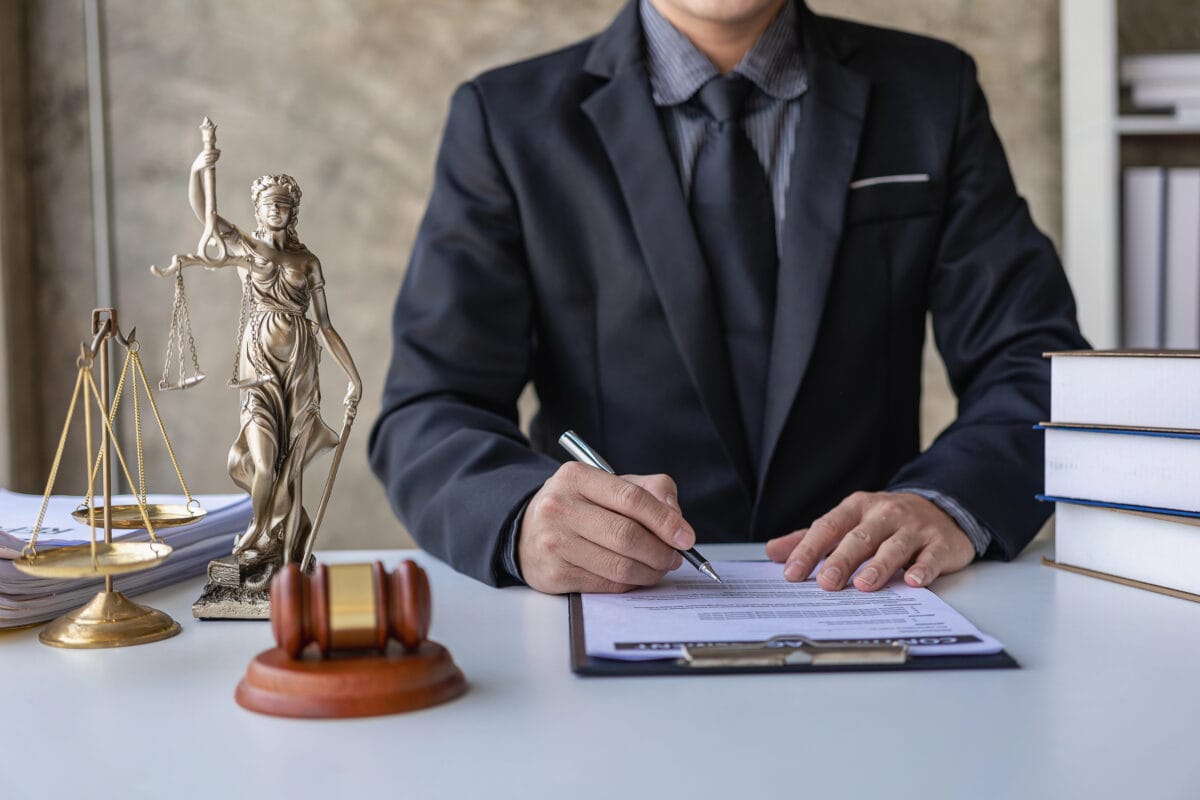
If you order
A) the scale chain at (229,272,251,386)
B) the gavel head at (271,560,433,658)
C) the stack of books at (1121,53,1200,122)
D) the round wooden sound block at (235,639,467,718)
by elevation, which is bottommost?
the round wooden sound block at (235,639,467,718)

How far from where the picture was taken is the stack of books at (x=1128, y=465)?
91 centimetres

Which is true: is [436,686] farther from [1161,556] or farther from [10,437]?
[10,437]

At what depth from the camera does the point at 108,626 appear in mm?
785

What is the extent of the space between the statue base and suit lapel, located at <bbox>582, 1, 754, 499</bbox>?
77 cm

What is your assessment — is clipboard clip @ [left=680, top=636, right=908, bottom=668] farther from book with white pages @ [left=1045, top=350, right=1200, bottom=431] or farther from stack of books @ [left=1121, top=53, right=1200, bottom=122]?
stack of books @ [left=1121, top=53, right=1200, bottom=122]

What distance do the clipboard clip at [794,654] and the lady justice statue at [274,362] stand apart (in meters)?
0.28

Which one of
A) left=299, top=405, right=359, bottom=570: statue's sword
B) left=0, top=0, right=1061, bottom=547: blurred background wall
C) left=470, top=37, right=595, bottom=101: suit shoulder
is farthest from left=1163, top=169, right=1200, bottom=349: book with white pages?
left=299, top=405, right=359, bottom=570: statue's sword

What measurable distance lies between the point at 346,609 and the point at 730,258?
1.00m

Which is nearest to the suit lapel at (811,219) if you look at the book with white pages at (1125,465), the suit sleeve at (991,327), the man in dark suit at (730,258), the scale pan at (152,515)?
the man in dark suit at (730,258)

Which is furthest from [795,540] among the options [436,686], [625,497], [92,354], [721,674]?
[92,354]

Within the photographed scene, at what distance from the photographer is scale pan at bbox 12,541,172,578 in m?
0.71

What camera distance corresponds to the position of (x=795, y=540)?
1044 millimetres

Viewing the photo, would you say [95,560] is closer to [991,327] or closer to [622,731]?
[622,731]

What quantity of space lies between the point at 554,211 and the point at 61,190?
1752 millimetres
